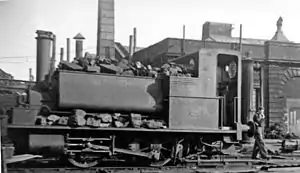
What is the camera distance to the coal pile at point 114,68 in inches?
234

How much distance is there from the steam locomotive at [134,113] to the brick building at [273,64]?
11660 millimetres

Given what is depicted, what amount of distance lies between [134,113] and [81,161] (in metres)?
1.14

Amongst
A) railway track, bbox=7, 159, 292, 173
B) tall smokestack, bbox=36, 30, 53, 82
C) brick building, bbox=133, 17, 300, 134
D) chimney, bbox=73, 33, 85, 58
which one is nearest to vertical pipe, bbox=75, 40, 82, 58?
chimney, bbox=73, 33, 85, 58

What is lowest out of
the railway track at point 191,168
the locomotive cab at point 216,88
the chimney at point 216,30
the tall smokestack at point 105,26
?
the railway track at point 191,168

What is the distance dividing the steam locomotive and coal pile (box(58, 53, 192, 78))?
12 cm

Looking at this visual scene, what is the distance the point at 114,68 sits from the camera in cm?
616

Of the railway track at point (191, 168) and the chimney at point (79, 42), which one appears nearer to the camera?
the railway track at point (191, 168)

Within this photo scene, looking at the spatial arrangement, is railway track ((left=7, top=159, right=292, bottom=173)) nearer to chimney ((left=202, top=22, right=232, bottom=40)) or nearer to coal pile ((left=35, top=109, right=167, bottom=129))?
coal pile ((left=35, top=109, right=167, bottom=129))

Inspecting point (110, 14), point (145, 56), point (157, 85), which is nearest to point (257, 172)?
point (157, 85)

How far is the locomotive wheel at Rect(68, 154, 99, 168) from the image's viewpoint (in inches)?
232

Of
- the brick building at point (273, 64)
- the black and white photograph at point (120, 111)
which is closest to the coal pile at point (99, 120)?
the black and white photograph at point (120, 111)

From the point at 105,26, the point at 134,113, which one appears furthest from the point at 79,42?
the point at 105,26

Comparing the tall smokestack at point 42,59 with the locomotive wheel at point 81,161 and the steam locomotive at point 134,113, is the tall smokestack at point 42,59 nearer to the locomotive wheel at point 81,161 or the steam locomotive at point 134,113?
the steam locomotive at point 134,113

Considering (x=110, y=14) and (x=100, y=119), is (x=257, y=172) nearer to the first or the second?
(x=100, y=119)
